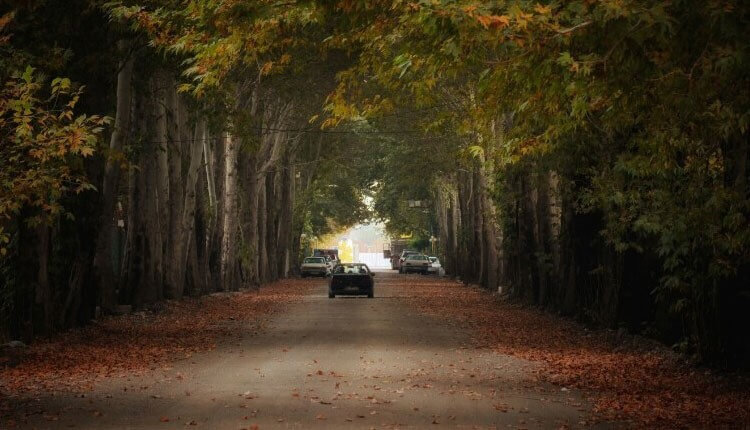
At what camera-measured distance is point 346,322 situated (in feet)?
102

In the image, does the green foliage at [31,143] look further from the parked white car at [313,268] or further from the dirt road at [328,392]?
the parked white car at [313,268]

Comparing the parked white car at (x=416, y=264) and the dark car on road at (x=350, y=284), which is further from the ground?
the parked white car at (x=416, y=264)

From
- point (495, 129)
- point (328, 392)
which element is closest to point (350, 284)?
point (495, 129)

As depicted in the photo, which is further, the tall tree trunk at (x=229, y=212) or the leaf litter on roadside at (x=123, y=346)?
the tall tree trunk at (x=229, y=212)

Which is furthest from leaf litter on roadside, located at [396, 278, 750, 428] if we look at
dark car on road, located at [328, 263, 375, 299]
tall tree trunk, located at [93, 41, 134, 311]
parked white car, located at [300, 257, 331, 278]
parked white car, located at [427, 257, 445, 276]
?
parked white car, located at [427, 257, 445, 276]

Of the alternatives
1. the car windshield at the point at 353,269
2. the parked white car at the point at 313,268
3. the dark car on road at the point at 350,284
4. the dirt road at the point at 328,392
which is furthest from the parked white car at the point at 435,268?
the dirt road at the point at 328,392

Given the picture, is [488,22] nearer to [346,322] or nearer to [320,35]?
[346,322]

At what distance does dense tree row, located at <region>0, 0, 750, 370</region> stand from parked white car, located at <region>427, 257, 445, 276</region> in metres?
37.6

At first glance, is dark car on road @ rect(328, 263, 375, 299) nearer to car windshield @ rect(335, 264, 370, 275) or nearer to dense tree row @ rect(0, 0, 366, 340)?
Result: car windshield @ rect(335, 264, 370, 275)

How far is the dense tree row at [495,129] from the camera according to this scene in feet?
39.0

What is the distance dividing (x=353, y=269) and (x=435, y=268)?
138ft

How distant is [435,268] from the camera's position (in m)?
90.9

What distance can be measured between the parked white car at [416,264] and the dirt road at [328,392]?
69424mm

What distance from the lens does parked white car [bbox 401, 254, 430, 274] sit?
3696 inches
